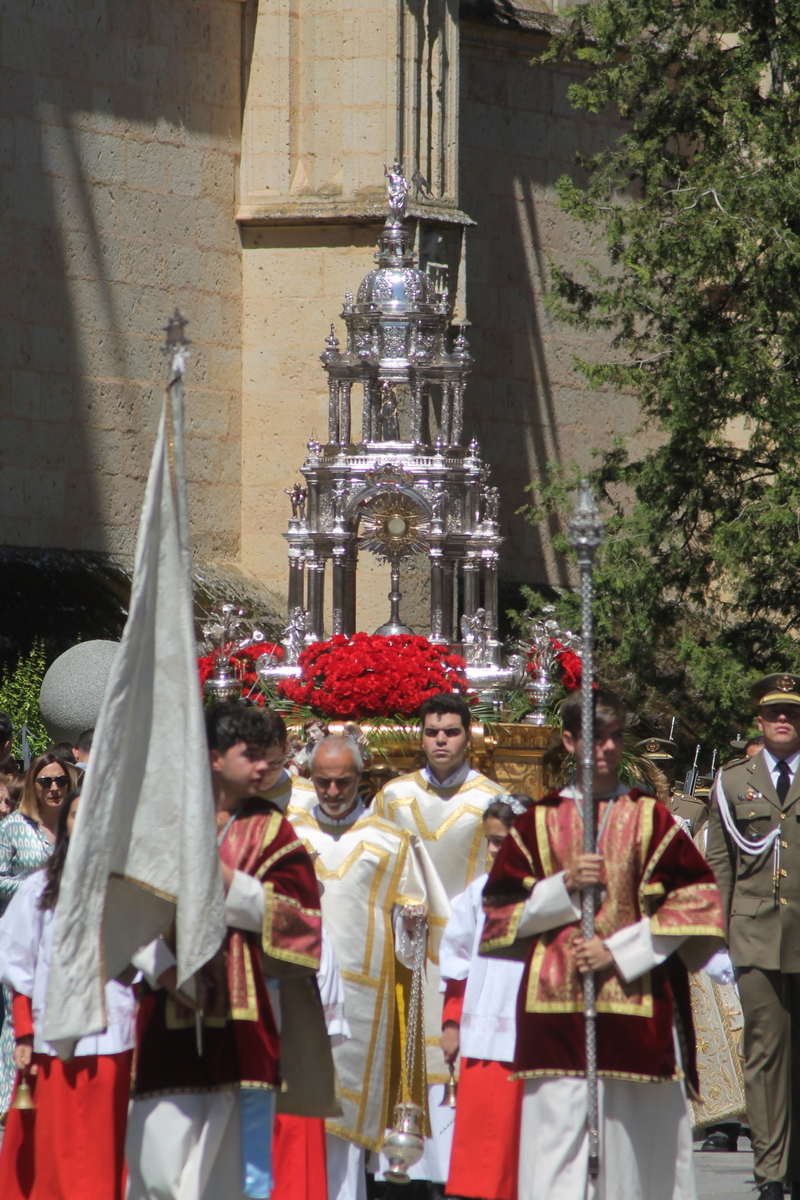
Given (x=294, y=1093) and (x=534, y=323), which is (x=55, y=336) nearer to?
(x=534, y=323)

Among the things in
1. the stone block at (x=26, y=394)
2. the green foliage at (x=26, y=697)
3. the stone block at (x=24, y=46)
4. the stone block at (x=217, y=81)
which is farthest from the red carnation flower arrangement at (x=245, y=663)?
the stone block at (x=217, y=81)

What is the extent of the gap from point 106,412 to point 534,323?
4.22 meters

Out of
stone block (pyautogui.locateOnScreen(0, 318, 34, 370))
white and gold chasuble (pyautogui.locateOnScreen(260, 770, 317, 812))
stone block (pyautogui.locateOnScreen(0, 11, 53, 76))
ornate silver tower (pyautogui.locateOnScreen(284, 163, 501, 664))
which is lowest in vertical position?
white and gold chasuble (pyautogui.locateOnScreen(260, 770, 317, 812))

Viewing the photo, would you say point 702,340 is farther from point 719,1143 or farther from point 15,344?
point 719,1143

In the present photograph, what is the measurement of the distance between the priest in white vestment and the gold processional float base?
2349mm

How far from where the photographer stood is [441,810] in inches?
320

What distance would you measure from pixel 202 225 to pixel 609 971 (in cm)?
1122

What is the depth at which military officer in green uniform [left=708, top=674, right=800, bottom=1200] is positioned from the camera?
741 centimetres

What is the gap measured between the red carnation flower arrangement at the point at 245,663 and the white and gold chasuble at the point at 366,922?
317 cm

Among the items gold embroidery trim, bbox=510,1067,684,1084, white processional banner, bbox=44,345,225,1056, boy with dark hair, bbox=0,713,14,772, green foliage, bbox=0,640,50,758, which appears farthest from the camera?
green foliage, bbox=0,640,50,758

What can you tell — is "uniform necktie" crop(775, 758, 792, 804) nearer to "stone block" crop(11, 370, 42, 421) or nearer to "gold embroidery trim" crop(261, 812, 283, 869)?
"gold embroidery trim" crop(261, 812, 283, 869)

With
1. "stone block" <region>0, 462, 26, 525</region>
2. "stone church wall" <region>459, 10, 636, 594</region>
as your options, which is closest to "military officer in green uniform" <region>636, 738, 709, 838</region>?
"stone block" <region>0, 462, 26, 525</region>

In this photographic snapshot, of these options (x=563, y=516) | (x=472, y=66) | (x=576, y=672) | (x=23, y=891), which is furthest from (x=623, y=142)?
(x=23, y=891)

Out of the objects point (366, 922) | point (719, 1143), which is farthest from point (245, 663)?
point (366, 922)
